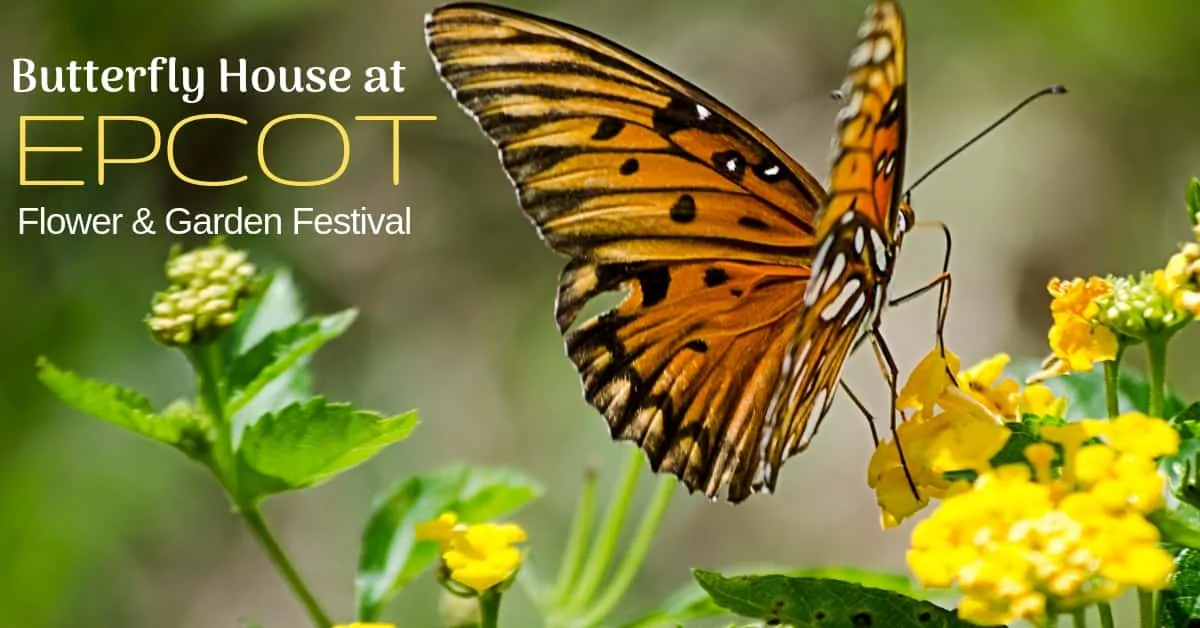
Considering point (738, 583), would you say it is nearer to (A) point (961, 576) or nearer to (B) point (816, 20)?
(A) point (961, 576)

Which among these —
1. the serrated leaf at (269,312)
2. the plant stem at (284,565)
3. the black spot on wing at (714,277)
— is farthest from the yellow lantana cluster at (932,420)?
the serrated leaf at (269,312)

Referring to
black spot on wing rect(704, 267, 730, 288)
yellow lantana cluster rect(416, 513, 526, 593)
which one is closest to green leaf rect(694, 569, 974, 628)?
yellow lantana cluster rect(416, 513, 526, 593)

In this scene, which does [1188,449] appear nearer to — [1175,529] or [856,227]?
[1175,529]

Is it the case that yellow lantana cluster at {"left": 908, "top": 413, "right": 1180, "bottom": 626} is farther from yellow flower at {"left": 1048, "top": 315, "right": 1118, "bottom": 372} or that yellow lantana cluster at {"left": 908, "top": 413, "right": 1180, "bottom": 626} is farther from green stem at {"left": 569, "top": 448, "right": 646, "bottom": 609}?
green stem at {"left": 569, "top": 448, "right": 646, "bottom": 609}

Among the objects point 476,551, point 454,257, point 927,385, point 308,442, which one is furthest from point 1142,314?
point 454,257

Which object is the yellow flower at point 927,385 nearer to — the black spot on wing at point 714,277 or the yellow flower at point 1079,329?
the yellow flower at point 1079,329

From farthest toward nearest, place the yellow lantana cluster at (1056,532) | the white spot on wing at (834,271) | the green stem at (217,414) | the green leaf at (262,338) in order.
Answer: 1. the green leaf at (262,338)
2. the green stem at (217,414)
3. the white spot on wing at (834,271)
4. the yellow lantana cluster at (1056,532)

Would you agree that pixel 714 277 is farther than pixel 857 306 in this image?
Yes
